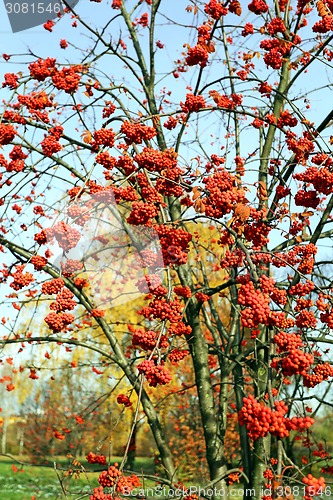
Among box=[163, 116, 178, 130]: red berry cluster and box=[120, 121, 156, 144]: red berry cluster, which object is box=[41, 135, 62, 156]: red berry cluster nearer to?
box=[120, 121, 156, 144]: red berry cluster

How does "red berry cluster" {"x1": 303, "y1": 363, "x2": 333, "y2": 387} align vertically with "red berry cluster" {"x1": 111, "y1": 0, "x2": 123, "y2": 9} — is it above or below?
below

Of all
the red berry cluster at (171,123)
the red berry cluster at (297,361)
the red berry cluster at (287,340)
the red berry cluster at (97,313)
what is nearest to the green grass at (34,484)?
the red berry cluster at (97,313)

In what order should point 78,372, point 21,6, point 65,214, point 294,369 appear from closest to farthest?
point 294,369 < point 65,214 < point 21,6 < point 78,372

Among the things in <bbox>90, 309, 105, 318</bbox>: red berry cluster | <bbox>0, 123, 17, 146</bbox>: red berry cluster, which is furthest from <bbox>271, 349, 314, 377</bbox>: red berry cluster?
Result: <bbox>90, 309, 105, 318</bbox>: red berry cluster

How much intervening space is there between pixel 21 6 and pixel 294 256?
4246 millimetres

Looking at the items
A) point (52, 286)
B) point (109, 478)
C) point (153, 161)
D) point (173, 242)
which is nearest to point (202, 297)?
point (173, 242)

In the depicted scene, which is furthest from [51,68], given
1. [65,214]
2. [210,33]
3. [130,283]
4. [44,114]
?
[130,283]

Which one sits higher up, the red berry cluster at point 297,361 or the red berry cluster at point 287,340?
the red berry cluster at point 287,340

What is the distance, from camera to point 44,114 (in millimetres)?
4980

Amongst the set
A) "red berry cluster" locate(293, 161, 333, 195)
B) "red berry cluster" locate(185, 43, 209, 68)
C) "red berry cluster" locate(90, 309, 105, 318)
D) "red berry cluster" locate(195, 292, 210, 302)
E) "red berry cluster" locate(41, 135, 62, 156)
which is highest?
"red berry cluster" locate(185, 43, 209, 68)

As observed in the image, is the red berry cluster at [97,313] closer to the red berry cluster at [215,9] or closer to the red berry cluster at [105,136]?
the red berry cluster at [105,136]

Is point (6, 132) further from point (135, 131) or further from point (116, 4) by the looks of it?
point (116, 4)

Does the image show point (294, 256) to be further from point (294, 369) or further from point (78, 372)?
point (78, 372)

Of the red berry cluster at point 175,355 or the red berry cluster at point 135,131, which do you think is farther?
the red berry cluster at point 175,355
